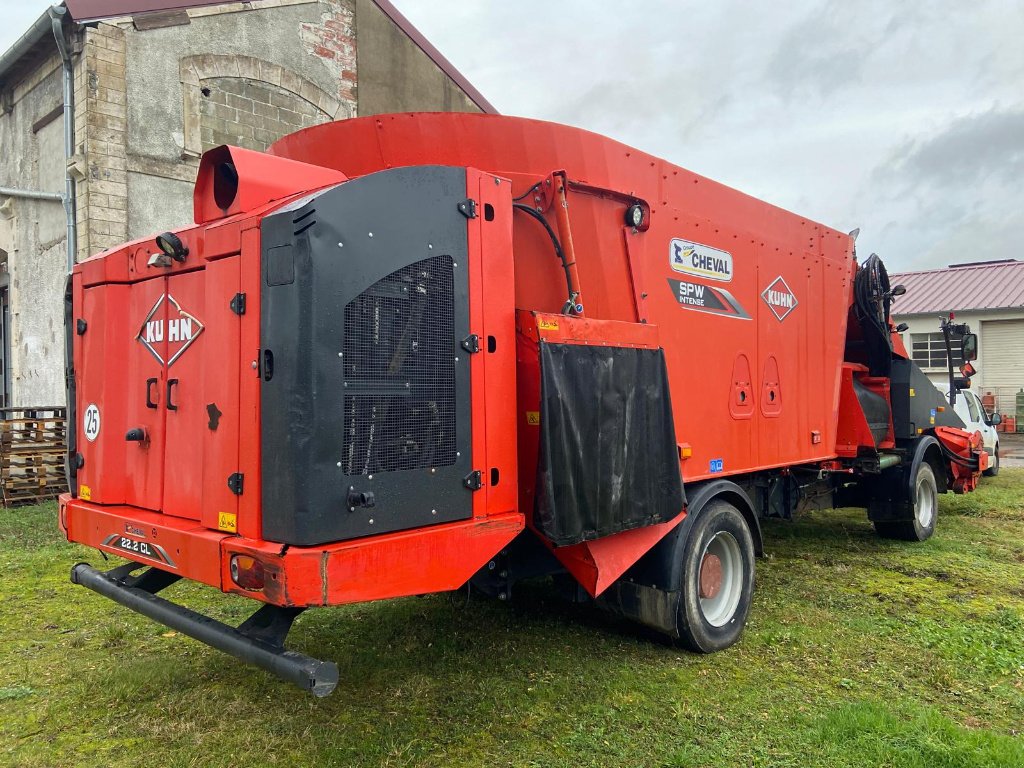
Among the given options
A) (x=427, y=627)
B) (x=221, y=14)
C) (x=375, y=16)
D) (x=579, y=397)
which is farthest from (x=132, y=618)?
(x=375, y=16)

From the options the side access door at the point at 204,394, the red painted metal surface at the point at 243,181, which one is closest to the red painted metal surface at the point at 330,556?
the side access door at the point at 204,394

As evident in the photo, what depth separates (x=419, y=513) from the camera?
→ 3.25 meters

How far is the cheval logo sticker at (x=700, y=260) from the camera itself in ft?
16.0

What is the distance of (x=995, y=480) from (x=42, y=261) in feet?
53.9

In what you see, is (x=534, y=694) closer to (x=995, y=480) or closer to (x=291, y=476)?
(x=291, y=476)

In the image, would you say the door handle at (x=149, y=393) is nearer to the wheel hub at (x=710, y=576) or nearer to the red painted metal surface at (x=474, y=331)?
the red painted metal surface at (x=474, y=331)

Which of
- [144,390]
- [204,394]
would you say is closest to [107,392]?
[144,390]

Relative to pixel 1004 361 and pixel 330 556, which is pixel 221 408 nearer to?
pixel 330 556

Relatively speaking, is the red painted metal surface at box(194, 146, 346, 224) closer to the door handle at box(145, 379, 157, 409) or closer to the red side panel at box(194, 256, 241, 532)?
the red side panel at box(194, 256, 241, 532)

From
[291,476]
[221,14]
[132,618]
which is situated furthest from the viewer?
[221,14]

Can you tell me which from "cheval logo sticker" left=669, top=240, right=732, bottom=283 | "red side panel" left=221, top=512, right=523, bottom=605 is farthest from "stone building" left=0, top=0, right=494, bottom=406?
"red side panel" left=221, top=512, right=523, bottom=605

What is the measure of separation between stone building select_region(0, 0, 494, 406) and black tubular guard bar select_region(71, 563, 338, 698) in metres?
7.64

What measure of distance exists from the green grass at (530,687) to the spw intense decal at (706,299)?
7.36 ft

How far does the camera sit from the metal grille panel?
3.06m
